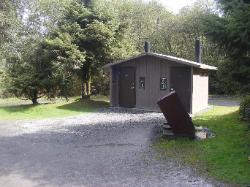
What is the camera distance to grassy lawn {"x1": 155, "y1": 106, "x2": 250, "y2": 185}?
857 cm

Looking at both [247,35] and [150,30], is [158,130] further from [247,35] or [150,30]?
[150,30]

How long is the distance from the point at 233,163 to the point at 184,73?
12.2m

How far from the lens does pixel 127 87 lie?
2364cm

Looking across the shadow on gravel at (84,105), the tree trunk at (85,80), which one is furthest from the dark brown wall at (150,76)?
the tree trunk at (85,80)

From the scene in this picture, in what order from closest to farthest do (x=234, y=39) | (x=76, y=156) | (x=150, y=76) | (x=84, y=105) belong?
1. (x=76, y=156)
2. (x=234, y=39)
3. (x=150, y=76)
4. (x=84, y=105)

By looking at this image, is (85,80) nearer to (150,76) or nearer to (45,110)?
(45,110)

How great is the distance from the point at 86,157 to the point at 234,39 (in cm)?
560

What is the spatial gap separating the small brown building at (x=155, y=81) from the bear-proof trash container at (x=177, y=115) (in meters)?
8.10

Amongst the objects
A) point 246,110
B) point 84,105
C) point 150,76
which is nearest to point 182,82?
point 150,76

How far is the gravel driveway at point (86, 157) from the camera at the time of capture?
827 cm

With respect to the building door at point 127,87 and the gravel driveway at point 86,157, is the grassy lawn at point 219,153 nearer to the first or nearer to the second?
the gravel driveway at point 86,157

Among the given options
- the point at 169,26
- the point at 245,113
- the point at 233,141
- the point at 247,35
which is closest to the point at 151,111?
the point at 245,113

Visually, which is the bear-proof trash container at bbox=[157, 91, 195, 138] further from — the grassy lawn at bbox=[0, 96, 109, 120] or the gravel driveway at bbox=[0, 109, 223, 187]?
the grassy lawn at bbox=[0, 96, 109, 120]

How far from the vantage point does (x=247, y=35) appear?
1068 centimetres
